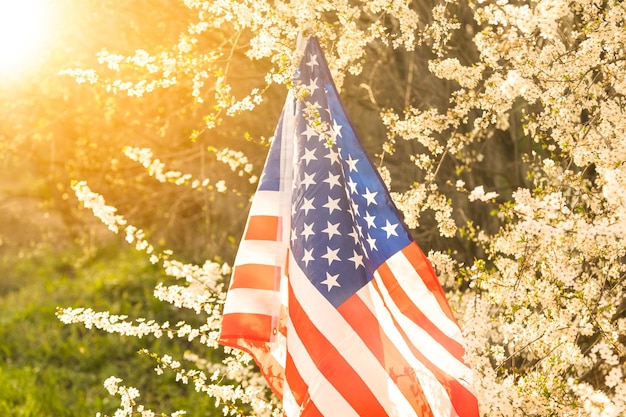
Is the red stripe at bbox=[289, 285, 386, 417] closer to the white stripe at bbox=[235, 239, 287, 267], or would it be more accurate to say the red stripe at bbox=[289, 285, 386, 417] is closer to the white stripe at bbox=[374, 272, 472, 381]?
the white stripe at bbox=[374, 272, 472, 381]

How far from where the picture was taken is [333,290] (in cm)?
409

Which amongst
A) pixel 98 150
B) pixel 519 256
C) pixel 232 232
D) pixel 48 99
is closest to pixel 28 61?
pixel 48 99

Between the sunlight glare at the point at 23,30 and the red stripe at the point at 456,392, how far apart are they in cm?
880

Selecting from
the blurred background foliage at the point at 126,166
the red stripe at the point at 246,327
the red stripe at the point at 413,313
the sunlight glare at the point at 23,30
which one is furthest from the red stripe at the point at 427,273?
the sunlight glare at the point at 23,30

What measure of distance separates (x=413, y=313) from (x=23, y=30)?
9.57 metres

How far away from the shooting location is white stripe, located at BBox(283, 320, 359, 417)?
393cm

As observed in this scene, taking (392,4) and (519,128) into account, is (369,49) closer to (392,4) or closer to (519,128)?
(519,128)

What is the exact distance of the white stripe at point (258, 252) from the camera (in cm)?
443

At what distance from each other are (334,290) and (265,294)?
0.51 meters

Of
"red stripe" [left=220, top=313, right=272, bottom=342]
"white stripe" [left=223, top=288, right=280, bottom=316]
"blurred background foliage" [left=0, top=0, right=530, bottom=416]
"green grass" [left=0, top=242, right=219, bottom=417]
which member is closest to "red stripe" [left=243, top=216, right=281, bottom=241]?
"white stripe" [left=223, top=288, right=280, bottom=316]

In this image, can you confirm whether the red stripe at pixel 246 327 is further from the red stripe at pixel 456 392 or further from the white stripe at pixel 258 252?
the red stripe at pixel 456 392

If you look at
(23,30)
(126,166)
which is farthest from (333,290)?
(23,30)

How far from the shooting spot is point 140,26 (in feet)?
31.1

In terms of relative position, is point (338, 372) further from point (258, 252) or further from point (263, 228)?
point (263, 228)
